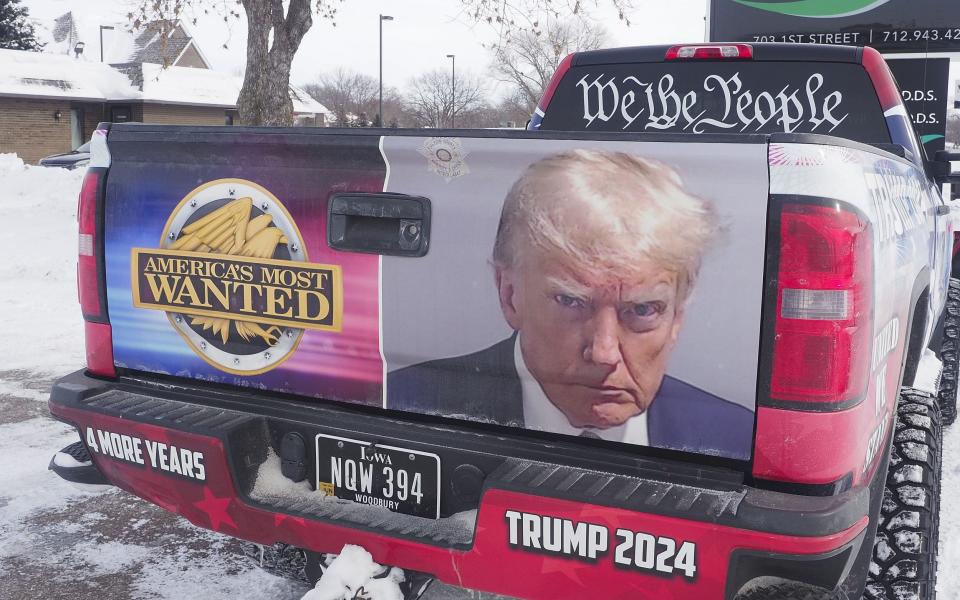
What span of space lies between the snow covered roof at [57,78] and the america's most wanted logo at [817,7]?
103 ft

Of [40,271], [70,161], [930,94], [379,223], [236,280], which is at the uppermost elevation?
[930,94]

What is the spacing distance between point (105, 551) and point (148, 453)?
4.12 feet

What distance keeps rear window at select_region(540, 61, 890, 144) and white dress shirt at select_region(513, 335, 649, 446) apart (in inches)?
86.9

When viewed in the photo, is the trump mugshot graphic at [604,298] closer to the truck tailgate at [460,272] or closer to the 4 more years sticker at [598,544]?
the truck tailgate at [460,272]

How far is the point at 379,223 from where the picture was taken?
2.43 metres

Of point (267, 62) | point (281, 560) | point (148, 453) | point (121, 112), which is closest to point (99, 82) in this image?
point (121, 112)

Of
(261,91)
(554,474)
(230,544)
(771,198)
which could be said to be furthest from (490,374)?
(261,91)

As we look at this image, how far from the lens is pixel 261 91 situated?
13.0m

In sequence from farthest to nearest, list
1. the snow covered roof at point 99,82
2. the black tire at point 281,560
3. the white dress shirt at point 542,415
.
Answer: the snow covered roof at point 99,82, the black tire at point 281,560, the white dress shirt at point 542,415

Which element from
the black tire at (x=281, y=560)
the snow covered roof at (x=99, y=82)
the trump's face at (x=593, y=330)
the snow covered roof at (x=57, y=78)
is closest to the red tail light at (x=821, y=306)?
the trump's face at (x=593, y=330)

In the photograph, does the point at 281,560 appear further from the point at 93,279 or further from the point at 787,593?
the point at 787,593

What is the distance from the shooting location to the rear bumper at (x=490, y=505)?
2023mm

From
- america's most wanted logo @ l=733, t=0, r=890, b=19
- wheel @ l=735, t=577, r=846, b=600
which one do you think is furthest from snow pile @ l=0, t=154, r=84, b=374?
america's most wanted logo @ l=733, t=0, r=890, b=19

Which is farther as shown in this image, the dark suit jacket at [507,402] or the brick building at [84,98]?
the brick building at [84,98]
